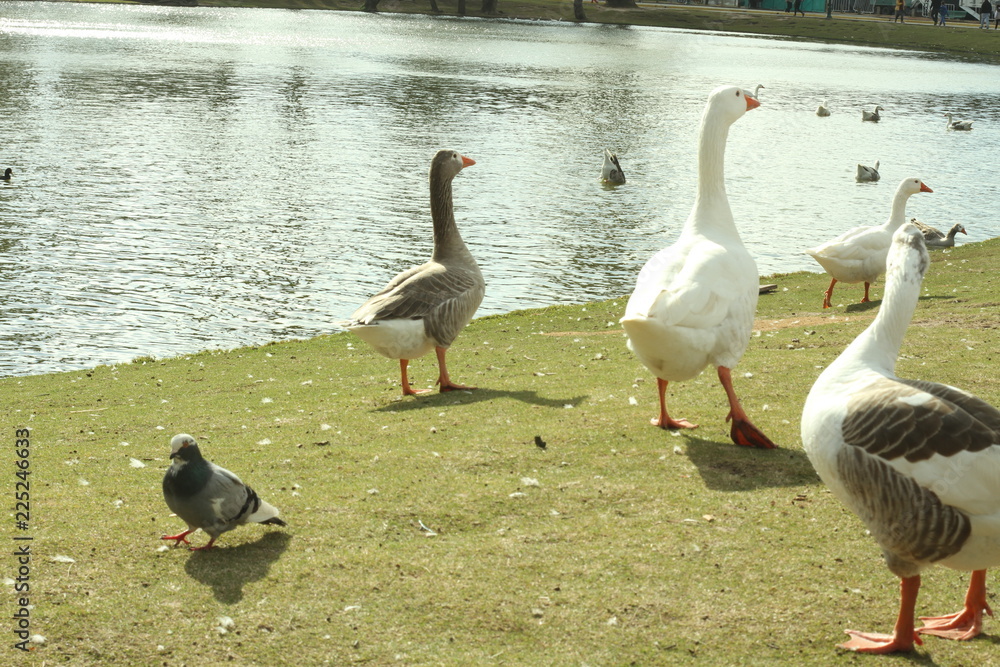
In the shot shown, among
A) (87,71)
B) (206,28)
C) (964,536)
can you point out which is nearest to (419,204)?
(964,536)

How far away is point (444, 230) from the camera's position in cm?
1356

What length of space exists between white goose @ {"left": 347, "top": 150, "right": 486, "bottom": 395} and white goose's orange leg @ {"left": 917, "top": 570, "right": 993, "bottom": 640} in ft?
23.7

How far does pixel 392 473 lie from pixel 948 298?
42.0 ft

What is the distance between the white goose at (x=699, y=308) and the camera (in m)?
9.07

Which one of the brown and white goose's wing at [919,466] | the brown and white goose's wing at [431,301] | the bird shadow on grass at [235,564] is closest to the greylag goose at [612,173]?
the brown and white goose's wing at [431,301]

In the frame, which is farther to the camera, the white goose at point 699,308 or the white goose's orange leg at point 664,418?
the white goose's orange leg at point 664,418

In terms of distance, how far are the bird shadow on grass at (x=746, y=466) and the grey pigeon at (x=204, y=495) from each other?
159 inches

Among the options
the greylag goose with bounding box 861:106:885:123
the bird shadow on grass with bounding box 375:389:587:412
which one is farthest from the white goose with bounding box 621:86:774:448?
the greylag goose with bounding box 861:106:885:123

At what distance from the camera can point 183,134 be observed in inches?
1729

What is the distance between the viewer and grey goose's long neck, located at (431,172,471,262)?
13.5 m

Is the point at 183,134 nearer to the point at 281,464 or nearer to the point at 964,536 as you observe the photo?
the point at 281,464

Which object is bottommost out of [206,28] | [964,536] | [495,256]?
[495,256]

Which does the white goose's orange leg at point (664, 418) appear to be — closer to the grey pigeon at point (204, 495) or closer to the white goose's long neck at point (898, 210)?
the grey pigeon at point (204, 495)

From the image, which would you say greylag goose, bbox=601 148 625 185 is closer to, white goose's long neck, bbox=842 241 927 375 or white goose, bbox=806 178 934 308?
white goose, bbox=806 178 934 308
